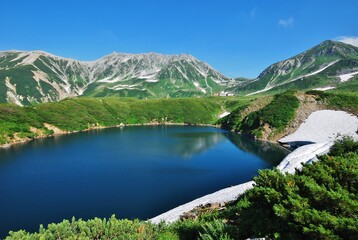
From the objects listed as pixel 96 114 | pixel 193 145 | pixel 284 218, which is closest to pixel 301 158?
pixel 193 145

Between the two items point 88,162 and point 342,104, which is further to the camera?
point 342,104

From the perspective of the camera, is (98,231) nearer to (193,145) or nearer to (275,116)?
→ (193,145)

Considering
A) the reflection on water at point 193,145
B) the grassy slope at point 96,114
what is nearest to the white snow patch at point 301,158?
the reflection on water at point 193,145

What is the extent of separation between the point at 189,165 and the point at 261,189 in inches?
1826

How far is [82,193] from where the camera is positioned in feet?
143

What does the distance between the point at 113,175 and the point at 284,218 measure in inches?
1752

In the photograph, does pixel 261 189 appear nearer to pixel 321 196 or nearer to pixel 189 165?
pixel 321 196

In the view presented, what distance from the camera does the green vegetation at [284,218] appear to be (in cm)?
1236

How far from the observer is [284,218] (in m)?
13.4

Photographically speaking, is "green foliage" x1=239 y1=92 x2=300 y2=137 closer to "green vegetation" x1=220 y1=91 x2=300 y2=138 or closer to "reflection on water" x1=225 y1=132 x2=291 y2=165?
"green vegetation" x1=220 y1=91 x2=300 y2=138

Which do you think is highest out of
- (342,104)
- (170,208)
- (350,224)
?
(342,104)

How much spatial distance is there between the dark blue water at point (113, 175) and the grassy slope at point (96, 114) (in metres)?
15.3

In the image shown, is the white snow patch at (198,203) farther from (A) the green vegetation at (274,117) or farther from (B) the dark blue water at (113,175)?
(A) the green vegetation at (274,117)

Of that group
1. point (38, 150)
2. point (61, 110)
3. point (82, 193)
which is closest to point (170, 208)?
point (82, 193)
